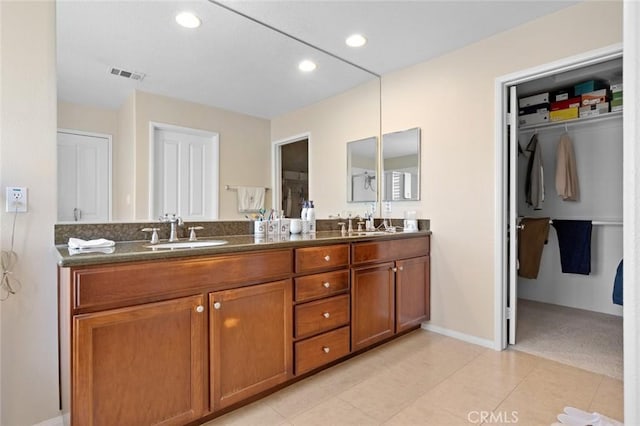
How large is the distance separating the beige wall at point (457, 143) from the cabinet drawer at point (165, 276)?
123cm

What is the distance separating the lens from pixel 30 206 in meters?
1.61

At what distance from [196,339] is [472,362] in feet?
6.08

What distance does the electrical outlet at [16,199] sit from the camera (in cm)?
155

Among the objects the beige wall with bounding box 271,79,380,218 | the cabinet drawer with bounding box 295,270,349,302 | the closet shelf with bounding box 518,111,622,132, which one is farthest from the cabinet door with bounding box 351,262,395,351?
the closet shelf with bounding box 518,111,622,132

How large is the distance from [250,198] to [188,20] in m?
1.20

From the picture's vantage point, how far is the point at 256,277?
5.79ft

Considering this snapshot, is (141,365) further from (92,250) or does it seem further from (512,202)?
(512,202)

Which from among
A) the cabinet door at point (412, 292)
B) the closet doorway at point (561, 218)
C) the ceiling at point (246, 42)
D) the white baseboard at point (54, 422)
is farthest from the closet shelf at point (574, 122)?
the white baseboard at point (54, 422)

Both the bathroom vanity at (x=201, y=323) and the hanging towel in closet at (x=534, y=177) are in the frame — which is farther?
the hanging towel in closet at (x=534, y=177)

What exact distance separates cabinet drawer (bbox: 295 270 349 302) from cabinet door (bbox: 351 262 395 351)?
106 millimetres

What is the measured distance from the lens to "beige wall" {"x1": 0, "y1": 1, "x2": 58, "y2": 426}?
154 cm

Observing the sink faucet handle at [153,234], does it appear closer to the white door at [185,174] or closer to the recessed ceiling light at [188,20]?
A: the white door at [185,174]

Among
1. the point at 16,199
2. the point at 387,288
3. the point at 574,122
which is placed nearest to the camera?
the point at 16,199

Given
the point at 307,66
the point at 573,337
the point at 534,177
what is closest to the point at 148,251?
the point at 307,66
